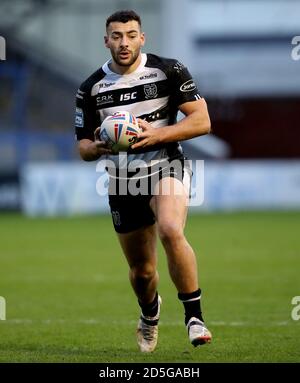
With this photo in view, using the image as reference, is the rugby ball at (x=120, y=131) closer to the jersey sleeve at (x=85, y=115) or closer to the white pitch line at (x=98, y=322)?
the jersey sleeve at (x=85, y=115)

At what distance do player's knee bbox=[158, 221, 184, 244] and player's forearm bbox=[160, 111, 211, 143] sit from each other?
620 mm

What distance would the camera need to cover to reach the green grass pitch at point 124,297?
768 centimetres

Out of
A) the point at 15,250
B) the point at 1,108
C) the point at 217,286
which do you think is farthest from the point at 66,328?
the point at 1,108

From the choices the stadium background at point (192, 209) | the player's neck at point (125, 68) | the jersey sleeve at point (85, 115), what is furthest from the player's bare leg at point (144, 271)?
the player's neck at point (125, 68)

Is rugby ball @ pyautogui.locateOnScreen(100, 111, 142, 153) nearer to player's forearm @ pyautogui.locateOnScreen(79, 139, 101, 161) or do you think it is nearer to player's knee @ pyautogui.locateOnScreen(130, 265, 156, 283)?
player's forearm @ pyautogui.locateOnScreen(79, 139, 101, 161)

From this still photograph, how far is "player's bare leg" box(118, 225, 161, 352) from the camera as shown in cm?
770

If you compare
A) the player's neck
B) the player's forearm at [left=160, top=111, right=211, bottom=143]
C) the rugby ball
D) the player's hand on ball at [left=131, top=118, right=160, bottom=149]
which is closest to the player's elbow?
the player's forearm at [left=160, top=111, right=211, bottom=143]

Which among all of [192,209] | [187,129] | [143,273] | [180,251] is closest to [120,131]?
[187,129]

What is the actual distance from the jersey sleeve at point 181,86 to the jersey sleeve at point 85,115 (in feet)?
2.02

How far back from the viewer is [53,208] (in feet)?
84.0

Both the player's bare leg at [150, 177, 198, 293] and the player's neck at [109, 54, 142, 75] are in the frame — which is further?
the player's neck at [109, 54, 142, 75]
